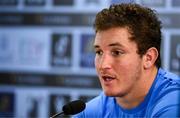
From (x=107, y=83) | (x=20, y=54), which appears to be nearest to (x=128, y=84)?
(x=107, y=83)

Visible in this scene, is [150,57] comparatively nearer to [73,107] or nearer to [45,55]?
[73,107]

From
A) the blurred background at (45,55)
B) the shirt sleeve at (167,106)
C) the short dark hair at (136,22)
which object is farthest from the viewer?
the blurred background at (45,55)

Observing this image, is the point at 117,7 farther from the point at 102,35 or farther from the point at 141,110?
the point at 141,110

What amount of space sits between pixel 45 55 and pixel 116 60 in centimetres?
150

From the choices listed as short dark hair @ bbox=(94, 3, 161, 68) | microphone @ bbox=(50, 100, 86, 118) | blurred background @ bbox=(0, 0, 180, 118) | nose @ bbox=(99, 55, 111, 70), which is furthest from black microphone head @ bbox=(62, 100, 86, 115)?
blurred background @ bbox=(0, 0, 180, 118)

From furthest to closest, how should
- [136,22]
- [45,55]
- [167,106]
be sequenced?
[45,55]
[136,22]
[167,106]

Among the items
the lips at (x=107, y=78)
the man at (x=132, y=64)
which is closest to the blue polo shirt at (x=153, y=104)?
the man at (x=132, y=64)

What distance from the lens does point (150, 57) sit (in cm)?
134

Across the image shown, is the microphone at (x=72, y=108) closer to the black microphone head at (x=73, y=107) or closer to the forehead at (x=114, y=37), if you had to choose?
the black microphone head at (x=73, y=107)

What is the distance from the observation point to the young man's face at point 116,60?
1.25m

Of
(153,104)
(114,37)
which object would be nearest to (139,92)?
(153,104)

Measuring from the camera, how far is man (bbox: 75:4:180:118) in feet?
4.09

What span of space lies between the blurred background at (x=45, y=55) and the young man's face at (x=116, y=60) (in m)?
1.34

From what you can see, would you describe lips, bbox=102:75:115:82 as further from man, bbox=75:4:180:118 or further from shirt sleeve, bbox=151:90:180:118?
shirt sleeve, bbox=151:90:180:118
